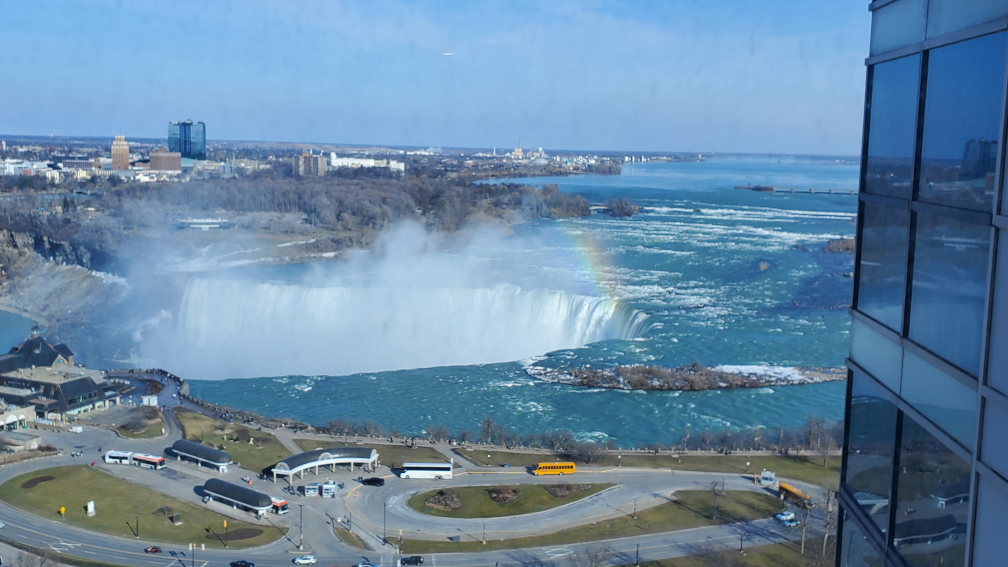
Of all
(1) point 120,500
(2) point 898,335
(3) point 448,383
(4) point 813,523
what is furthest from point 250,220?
(2) point 898,335

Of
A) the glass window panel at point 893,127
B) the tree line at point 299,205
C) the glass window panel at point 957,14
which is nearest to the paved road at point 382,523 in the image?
the glass window panel at point 893,127

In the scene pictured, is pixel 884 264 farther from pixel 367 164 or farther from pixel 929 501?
pixel 367 164

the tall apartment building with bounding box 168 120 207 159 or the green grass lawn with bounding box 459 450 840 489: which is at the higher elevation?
the tall apartment building with bounding box 168 120 207 159

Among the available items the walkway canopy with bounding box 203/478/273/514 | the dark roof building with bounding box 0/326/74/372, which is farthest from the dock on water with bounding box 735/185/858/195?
the walkway canopy with bounding box 203/478/273/514

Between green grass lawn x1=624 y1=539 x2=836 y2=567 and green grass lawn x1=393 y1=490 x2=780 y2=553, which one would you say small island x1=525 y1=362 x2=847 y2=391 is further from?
green grass lawn x1=624 y1=539 x2=836 y2=567

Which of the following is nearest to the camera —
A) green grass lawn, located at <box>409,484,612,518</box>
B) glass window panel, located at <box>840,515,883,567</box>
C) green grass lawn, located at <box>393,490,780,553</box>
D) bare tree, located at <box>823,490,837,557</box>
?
glass window panel, located at <box>840,515,883,567</box>

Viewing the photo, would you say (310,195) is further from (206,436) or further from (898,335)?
(898,335)
